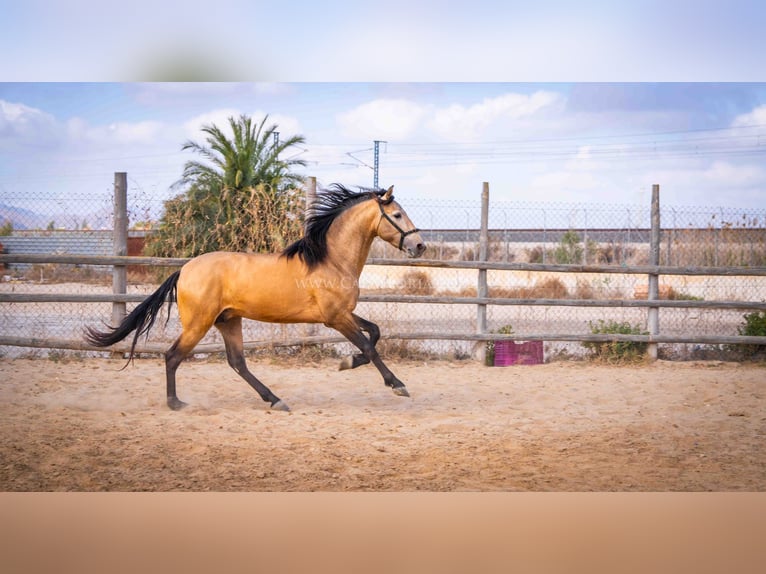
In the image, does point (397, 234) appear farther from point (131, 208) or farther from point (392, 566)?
point (131, 208)

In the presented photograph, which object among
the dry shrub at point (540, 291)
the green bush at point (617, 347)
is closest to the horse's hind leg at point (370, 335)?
the green bush at point (617, 347)

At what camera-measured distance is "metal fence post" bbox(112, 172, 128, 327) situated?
7086 millimetres

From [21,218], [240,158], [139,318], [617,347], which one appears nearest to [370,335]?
[139,318]

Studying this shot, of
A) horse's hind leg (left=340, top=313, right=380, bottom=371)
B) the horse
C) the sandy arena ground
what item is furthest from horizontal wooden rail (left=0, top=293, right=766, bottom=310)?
the horse

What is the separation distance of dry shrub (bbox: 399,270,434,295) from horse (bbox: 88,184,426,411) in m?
3.32

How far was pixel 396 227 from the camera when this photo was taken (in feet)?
16.0

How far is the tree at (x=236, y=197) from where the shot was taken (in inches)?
244

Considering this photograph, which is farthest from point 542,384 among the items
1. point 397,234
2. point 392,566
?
point 392,566

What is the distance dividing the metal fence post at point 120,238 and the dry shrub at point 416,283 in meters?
3.07

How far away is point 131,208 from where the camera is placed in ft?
23.5

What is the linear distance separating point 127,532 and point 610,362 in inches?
216

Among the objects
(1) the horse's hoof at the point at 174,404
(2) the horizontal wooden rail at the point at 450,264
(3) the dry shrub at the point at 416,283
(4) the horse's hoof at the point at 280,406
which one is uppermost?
(2) the horizontal wooden rail at the point at 450,264

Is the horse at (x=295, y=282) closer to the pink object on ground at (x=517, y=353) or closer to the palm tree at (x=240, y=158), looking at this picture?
the palm tree at (x=240, y=158)

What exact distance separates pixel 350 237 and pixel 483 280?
117 inches
